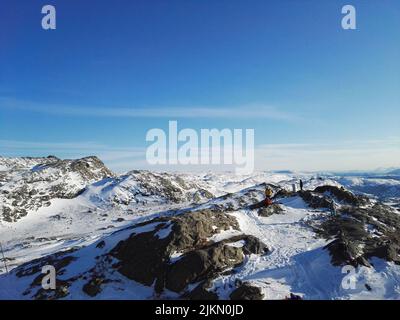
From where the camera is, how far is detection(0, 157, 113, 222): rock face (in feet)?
381

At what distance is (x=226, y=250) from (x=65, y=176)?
419ft

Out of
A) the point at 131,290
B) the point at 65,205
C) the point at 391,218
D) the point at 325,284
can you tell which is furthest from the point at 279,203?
the point at 65,205

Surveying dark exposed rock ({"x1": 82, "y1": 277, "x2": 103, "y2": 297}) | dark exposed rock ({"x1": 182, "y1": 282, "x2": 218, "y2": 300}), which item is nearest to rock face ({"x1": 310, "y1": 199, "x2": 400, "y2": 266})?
dark exposed rock ({"x1": 182, "y1": 282, "x2": 218, "y2": 300})

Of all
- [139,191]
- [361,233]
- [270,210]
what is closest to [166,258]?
[270,210]

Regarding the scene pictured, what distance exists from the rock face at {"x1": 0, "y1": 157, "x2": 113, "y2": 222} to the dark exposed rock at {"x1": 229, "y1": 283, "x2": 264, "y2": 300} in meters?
100

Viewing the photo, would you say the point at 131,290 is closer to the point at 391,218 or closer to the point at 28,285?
the point at 28,285

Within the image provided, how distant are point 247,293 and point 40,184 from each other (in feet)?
409

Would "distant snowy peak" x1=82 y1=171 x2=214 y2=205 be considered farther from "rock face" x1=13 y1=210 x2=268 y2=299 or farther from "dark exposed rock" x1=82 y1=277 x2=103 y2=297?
"dark exposed rock" x1=82 y1=277 x2=103 y2=297

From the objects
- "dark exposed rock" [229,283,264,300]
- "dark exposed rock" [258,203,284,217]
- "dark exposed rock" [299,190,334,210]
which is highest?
"dark exposed rock" [299,190,334,210]

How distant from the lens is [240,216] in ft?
162

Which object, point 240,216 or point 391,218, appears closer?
point 240,216

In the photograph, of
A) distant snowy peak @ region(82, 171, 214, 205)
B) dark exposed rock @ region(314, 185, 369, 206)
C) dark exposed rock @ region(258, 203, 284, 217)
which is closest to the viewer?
dark exposed rock @ region(258, 203, 284, 217)

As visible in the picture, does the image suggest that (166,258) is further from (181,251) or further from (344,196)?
(344,196)
